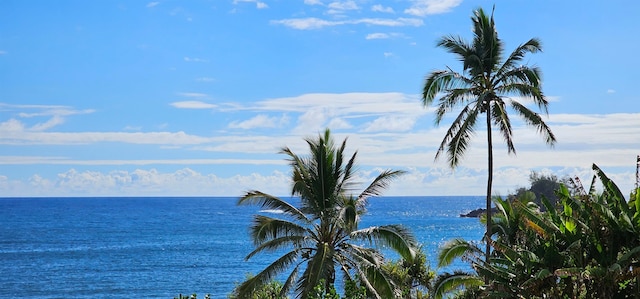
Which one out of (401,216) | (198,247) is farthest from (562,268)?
(401,216)

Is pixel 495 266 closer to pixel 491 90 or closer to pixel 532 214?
pixel 532 214

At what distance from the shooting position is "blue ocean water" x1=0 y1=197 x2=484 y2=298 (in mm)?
61562

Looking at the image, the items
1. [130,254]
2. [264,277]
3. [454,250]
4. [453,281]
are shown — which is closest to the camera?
[264,277]

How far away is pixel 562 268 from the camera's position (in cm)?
1677

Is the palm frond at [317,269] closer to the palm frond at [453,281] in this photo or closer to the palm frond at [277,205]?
the palm frond at [277,205]

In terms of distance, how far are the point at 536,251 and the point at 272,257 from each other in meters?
72.6

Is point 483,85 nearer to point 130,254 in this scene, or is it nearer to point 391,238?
point 391,238

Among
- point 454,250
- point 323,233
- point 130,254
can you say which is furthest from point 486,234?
point 130,254

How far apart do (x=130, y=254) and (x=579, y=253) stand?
74.4 metres

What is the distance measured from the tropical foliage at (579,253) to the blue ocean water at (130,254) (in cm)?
1985

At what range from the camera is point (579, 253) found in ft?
56.2

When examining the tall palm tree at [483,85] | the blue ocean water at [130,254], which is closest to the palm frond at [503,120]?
the tall palm tree at [483,85]

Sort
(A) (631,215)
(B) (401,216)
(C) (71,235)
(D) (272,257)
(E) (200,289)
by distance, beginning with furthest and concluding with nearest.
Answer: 1. (B) (401,216)
2. (C) (71,235)
3. (D) (272,257)
4. (E) (200,289)
5. (A) (631,215)

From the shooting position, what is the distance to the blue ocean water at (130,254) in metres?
61.6
